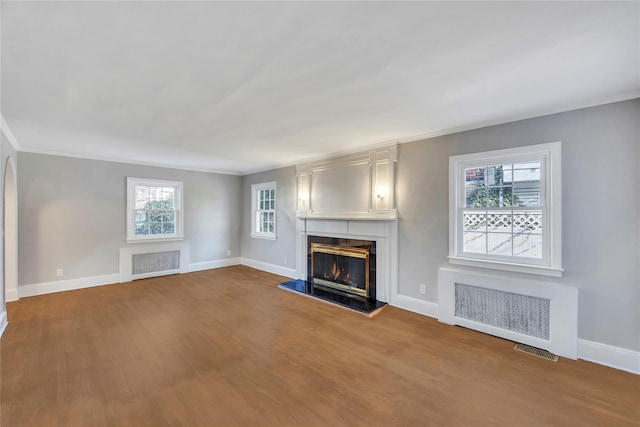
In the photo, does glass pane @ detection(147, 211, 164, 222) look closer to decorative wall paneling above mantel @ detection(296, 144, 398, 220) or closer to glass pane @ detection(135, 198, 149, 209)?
glass pane @ detection(135, 198, 149, 209)

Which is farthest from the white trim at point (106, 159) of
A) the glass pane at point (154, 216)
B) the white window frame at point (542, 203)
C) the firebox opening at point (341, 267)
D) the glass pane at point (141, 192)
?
the white window frame at point (542, 203)

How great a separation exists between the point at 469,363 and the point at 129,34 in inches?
146

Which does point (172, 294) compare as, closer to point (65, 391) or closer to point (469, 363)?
point (65, 391)

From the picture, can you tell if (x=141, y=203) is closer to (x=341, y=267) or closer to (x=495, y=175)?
(x=341, y=267)

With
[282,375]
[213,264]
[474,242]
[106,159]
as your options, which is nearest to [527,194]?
[474,242]

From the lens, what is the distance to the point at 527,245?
2.99 meters

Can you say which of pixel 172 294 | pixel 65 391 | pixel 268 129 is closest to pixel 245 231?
pixel 172 294

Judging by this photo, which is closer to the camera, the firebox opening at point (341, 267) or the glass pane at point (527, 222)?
the glass pane at point (527, 222)

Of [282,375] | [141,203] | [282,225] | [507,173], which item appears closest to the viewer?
[282,375]

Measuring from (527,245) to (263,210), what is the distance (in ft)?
17.2

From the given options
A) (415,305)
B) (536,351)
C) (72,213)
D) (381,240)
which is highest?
(72,213)

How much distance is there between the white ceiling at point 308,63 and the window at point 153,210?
93.8 inches

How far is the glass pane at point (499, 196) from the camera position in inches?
123

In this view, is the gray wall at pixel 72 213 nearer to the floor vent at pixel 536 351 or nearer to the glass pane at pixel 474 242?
the glass pane at pixel 474 242
